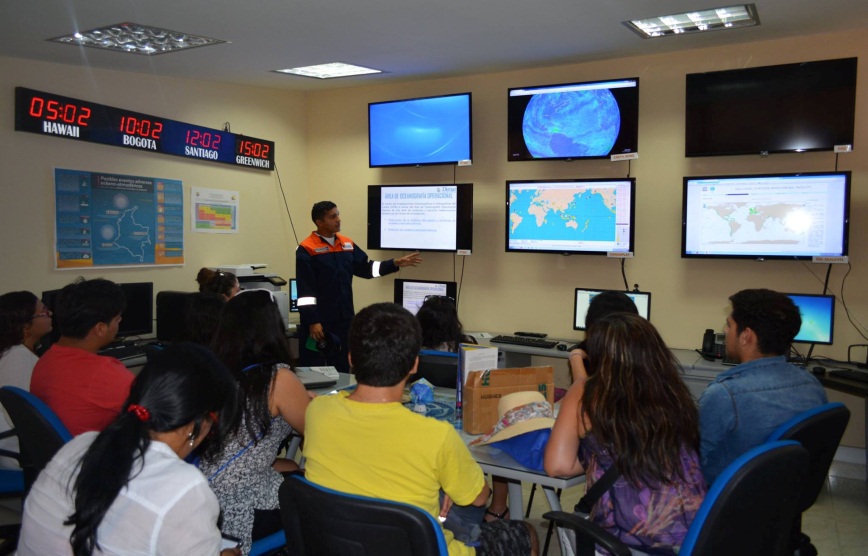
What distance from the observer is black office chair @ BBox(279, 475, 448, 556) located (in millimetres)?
1458

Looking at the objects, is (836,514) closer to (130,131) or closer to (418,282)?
(418,282)

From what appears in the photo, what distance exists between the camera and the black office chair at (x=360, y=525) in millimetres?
1458

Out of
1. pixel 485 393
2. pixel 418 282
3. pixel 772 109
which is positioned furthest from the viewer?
pixel 418 282

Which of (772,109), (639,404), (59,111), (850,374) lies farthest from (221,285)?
(850,374)

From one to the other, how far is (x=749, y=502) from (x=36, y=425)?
209 centimetres

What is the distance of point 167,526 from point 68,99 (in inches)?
160

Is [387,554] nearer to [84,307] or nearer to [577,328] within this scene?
[84,307]

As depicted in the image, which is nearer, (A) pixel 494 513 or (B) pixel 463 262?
(A) pixel 494 513

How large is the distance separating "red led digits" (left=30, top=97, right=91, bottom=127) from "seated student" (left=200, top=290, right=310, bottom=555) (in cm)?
288

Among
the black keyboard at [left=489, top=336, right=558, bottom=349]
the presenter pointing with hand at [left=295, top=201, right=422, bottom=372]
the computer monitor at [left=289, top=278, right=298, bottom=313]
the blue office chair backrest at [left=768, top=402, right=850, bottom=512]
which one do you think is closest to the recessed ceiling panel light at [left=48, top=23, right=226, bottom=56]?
the presenter pointing with hand at [left=295, top=201, right=422, bottom=372]

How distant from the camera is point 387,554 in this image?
1507 mm

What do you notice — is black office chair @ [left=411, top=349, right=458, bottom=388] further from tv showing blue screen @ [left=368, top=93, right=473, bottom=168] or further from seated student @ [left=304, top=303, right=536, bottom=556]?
tv showing blue screen @ [left=368, top=93, right=473, bottom=168]

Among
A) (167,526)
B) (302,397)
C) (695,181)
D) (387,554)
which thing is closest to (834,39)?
(695,181)

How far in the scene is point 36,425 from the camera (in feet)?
7.17
